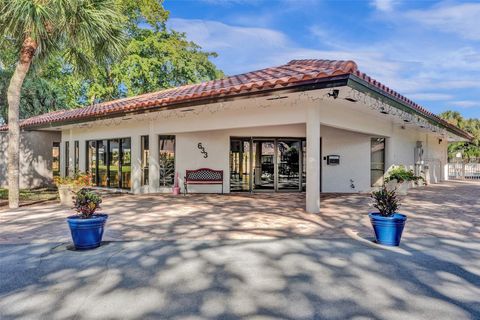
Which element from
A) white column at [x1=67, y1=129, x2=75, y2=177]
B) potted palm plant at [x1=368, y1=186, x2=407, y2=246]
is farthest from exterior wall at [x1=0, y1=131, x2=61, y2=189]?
potted palm plant at [x1=368, y1=186, x2=407, y2=246]

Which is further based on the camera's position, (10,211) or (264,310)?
(10,211)

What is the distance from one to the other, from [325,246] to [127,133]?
1009 cm

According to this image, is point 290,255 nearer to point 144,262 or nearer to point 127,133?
point 144,262

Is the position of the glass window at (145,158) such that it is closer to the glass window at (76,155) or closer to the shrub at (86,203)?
the glass window at (76,155)

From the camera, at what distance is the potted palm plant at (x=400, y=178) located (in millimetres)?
11613

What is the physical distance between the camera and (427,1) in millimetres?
12297

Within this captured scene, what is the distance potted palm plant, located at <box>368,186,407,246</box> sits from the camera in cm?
525

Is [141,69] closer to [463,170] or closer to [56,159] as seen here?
[56,159]

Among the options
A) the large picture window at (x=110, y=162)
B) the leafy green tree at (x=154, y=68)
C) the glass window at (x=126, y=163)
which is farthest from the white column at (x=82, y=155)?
the leafy green tree at (x=154, y=68)

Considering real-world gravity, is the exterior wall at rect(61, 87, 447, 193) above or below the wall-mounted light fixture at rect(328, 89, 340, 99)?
below

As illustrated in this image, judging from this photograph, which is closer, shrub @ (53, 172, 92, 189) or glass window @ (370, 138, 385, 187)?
shrub @ (53, 172, 92, 189)

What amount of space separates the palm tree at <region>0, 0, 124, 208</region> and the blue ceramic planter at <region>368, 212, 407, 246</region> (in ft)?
25.5

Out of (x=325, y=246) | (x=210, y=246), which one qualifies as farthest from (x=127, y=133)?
(x=325, y=246)

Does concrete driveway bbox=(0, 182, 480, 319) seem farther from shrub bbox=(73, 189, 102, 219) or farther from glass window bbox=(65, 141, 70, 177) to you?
glass window bbox=(65, 141, 70, 177)
